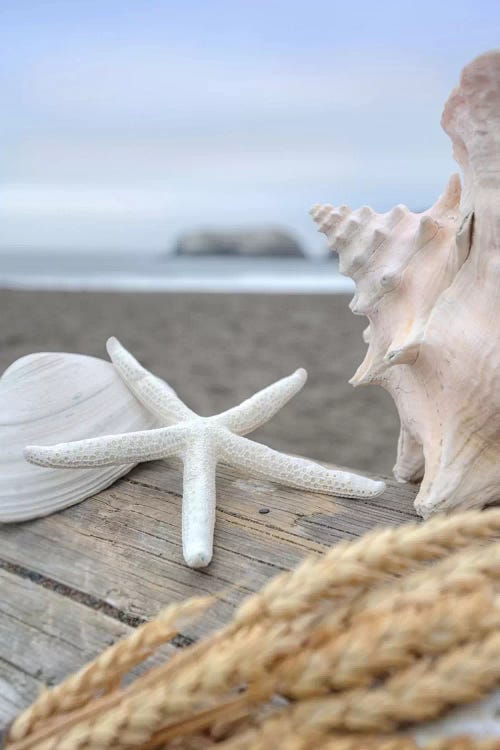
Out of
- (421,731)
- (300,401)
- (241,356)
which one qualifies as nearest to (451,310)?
(421,731)

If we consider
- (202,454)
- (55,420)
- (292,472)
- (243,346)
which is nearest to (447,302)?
(292,472)

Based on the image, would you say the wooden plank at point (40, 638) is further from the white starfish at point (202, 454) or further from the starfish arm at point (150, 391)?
the starfish arm at point (150, 391)

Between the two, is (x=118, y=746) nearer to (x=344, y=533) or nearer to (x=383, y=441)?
(x=344, y=533)

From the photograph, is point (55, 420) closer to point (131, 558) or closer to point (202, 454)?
point (202, 454)

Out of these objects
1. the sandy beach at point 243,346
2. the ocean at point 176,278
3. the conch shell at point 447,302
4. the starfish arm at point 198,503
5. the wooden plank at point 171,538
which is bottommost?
the ocean at point 176,278

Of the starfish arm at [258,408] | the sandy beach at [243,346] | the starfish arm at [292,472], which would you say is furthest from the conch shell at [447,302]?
the sandy beach at [243,346]

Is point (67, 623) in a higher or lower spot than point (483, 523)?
lower
